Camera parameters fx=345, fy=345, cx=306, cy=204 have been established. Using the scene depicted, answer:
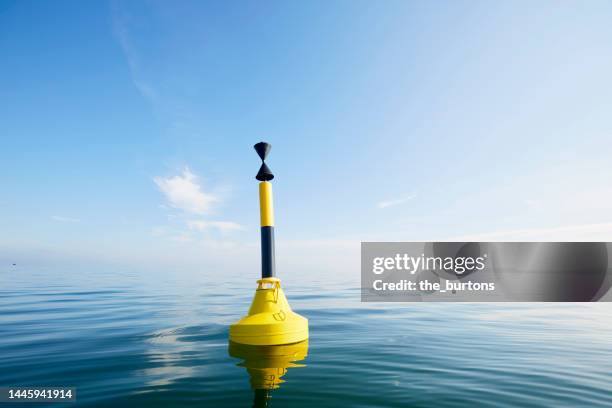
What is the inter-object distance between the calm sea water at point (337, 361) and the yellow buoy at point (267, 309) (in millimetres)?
454

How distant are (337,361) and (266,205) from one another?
11.7ft

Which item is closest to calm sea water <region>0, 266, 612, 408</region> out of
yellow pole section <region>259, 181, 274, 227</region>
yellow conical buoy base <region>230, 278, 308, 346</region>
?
yellow conical buoy base <region>230, 278, 308, 346</region>

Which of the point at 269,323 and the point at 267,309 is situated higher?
the point at 267,309

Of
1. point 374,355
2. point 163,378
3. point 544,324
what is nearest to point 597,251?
point 544,324

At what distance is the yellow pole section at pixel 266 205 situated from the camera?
7.65 m

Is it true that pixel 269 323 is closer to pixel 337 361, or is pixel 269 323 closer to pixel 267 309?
pixel 267 309

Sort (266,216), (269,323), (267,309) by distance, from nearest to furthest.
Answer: (269,323), (267,309), (266,216)

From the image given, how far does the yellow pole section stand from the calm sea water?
269 cm

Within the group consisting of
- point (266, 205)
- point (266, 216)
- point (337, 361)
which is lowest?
point (337, 361)

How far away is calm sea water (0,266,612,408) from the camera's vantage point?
4250 mm

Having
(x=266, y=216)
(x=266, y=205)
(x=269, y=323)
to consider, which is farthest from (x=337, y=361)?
(x=266, y=205)

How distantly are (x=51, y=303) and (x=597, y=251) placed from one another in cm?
3306

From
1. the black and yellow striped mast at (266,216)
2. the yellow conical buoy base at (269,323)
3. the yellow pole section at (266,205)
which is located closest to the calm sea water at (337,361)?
the yellow conical buoy base at (269,323)

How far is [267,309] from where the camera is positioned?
7227mm
